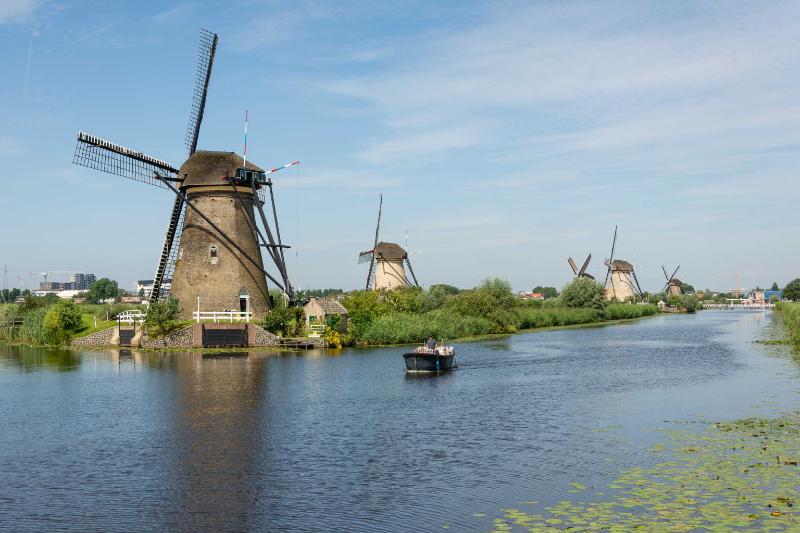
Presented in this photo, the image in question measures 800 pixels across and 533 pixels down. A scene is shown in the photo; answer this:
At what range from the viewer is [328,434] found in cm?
2067

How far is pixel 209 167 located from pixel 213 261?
577 cm

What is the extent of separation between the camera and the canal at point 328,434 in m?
14.0

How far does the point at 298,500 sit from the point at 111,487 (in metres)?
3.90

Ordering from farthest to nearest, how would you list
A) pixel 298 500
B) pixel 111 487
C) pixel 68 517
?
1. pixel 111 487
2. pixel 298 500
3. pixel 68 517

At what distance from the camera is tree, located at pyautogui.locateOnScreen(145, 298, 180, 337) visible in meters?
45.9

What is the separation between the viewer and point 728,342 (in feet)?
185

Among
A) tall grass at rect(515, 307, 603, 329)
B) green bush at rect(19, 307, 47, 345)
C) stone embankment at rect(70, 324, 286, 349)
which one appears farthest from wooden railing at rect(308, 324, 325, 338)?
tall grass at rect(515, 307, 603, 329)

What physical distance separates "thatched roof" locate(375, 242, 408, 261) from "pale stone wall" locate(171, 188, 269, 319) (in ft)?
141

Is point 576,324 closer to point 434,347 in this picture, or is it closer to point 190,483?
point 434,347

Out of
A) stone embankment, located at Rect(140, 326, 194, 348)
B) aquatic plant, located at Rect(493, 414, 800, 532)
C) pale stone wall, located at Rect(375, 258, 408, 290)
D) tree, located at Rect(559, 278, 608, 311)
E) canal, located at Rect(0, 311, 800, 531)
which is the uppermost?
pale stone wall, located at Rect(375, 258, 408, 290)

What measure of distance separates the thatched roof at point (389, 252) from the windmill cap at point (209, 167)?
1673 inches

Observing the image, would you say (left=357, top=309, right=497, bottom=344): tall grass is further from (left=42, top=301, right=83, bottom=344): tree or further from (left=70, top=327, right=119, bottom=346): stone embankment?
(left=42, top=301, right=83, bottom=344): tree

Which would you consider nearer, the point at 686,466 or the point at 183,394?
the point at 686,466

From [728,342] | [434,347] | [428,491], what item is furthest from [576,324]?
[428,491]
